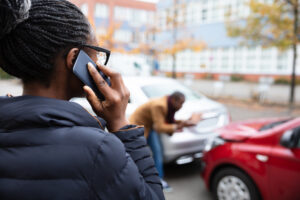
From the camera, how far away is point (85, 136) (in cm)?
92

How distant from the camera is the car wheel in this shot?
3443 mm

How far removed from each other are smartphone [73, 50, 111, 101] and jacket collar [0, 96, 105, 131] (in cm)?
11

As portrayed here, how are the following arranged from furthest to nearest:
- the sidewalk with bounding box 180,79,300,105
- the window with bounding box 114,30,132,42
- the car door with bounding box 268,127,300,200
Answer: the window with bounding box 114,30,132,42
the sidewalk with bounding box 180,79,300,105
the car door with bounding box 268,127,300,200

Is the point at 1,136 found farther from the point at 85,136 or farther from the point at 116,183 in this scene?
the point at 116,183

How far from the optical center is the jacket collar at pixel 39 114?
92 centimetres

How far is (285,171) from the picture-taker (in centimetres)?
307

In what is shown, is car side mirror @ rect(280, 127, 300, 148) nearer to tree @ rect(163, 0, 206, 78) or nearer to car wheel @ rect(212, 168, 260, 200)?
car wheel @ rect(212, 168, 260, 200)

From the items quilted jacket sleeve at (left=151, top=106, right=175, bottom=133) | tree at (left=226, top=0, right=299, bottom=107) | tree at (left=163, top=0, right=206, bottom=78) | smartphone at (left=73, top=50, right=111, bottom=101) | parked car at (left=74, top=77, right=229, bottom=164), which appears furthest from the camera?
tree at (left=163, top=0, right=206, bottom=78)

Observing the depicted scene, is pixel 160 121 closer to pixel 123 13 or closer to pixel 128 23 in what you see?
pixel 123 13

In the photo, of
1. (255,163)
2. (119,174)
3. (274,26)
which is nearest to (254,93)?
(274,26)

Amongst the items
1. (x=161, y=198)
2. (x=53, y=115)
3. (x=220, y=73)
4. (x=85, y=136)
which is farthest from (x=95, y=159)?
(x=220, y=73)

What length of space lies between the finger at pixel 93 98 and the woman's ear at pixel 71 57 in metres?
0.09

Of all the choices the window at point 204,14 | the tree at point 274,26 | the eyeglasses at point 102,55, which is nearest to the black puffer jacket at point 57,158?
the eyeglasses at point 102,55

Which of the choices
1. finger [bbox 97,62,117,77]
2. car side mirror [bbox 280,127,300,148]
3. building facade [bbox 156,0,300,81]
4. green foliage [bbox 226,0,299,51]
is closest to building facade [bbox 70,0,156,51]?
building facade [bbox 156,0,300,81]
